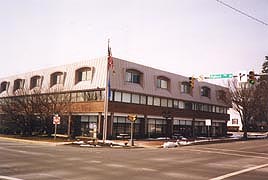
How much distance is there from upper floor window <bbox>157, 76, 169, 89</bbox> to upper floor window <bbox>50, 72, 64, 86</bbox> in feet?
50.6

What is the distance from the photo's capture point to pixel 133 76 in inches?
1984

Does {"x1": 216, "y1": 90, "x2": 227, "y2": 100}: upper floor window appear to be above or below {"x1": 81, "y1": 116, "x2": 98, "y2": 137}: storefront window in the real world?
above

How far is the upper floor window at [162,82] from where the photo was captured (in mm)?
55275

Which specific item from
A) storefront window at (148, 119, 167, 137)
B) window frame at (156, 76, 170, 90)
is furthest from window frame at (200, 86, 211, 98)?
storefront window at (148, 119, 167, 137)

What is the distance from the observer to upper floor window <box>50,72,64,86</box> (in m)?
54.0

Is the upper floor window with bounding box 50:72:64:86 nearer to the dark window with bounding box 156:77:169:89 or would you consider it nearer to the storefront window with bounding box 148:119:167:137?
the dark window with bounding box 156:77:169:89

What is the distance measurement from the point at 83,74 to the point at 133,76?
745 cm

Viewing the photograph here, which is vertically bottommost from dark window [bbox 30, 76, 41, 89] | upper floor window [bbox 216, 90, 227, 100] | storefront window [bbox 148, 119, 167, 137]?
storefront window [bbox 148, 119, 167, 137]

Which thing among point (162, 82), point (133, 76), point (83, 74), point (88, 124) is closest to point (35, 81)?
point (83, 74)

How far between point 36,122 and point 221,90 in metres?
37.3

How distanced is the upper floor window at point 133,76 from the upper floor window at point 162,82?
4.95m

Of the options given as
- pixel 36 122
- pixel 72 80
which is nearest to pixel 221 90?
pixel 72 80

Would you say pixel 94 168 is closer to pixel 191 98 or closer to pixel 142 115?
pixel 142 115

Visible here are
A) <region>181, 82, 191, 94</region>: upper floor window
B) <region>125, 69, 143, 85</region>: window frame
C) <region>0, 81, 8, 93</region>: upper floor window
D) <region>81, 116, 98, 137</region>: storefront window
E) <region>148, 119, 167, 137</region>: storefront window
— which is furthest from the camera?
<region>0, 81, 8, 93</region>: upper floor window
